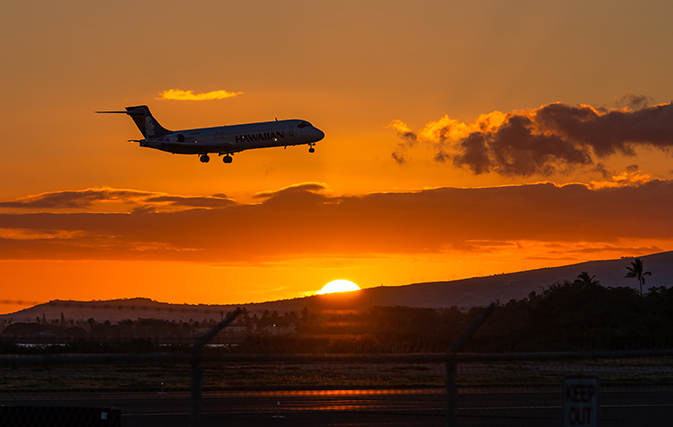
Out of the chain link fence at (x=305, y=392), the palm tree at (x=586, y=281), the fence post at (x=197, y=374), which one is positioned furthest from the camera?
the palm tree at (x=586, y=281)

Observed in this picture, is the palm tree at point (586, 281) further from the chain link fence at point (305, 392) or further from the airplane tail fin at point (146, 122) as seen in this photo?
the airplane tail fin at point (146, 122)

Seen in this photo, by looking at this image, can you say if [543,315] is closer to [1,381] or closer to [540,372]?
[540,372]

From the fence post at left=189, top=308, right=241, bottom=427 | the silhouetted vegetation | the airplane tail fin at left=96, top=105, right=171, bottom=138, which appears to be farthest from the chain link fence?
the airplane tail fin at left=96, top=105, right=171, bottom=138

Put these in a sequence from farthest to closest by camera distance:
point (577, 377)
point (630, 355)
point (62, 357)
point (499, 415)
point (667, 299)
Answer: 1. point (667, 299)
2. point (499, 415)
3. point (630, 355)
4. point (577, 377)
5. point (62, 357)

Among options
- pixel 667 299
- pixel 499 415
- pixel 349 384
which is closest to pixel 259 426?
pixel 499 415

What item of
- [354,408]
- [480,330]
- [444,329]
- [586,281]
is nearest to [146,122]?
[480,330]

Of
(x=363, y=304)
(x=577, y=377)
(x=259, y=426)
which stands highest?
(x=363, y=304)

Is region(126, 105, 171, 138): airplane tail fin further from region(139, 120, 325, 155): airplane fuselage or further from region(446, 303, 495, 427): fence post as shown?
region(446, 303, 495, 427): fence post

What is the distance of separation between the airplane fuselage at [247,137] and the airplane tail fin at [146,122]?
20276 mm

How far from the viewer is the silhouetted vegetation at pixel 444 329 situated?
28234mm

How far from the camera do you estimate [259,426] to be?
62.7 feet

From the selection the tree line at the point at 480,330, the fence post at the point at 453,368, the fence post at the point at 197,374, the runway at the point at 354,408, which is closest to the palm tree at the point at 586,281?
the tree line at the point at 480,330

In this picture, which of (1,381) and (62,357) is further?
(1,381)

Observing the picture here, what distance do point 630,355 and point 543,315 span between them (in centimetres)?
5778
